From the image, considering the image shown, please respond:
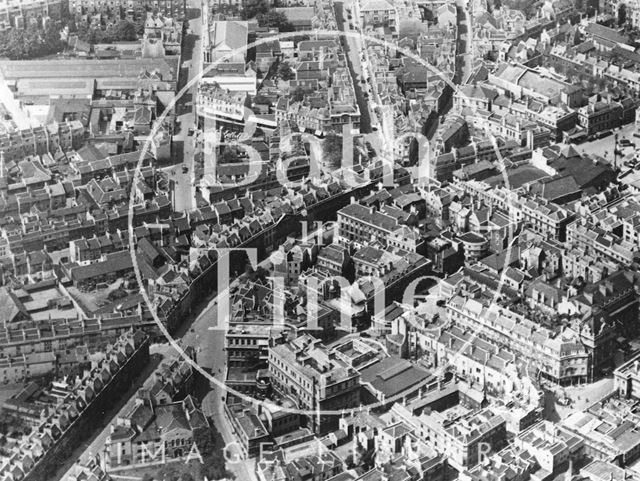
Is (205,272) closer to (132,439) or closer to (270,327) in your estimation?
(270,327)

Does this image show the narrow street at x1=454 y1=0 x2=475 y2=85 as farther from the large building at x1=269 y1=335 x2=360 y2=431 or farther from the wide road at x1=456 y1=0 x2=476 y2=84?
the large building at x1=269 y1=335 x2=360 y2=431

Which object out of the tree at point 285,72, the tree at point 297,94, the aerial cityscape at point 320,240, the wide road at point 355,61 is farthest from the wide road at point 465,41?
the tree at point 285,72

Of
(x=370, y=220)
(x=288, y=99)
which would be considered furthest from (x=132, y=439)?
(x=288, y=99)

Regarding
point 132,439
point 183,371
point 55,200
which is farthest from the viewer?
point 55,200

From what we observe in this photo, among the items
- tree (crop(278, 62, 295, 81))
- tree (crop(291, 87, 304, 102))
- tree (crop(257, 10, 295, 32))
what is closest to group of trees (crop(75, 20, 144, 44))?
tree (crop(257, 10, 295, 32))

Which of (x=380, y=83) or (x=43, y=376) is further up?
(x=380, y=83)

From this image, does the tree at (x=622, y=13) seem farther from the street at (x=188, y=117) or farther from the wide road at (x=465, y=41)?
the street at (x=188, y=117)
